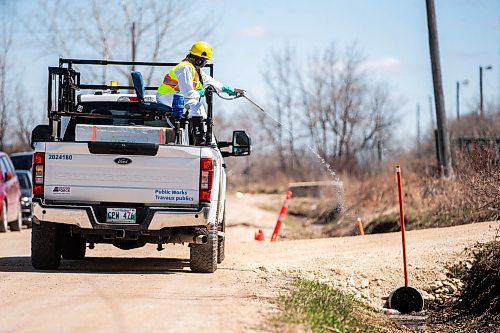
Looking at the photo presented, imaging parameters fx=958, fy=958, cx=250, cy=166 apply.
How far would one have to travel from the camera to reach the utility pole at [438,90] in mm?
25203

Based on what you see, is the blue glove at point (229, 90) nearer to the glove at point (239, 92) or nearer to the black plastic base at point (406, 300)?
the glove at point (239, 92)

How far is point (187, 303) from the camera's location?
988cm

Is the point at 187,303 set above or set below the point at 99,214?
below

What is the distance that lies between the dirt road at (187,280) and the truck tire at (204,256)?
14 centimetres

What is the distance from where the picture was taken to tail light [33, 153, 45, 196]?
12.0 m

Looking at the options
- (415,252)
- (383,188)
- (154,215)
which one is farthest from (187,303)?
(383,188)

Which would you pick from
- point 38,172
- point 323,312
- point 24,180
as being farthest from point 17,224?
point 323,312

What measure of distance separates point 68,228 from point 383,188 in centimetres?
1775

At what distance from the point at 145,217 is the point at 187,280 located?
95 centimetres

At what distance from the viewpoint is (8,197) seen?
23.0 meters

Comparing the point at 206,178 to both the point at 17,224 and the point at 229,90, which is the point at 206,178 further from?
the point at 17,224

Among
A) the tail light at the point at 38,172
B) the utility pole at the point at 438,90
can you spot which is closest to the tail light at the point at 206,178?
the tail light at the point at 38,172

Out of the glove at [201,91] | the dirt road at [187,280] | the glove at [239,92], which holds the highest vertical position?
the glove at [239,92]

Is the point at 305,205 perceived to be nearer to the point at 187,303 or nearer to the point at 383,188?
the point at 383,188
